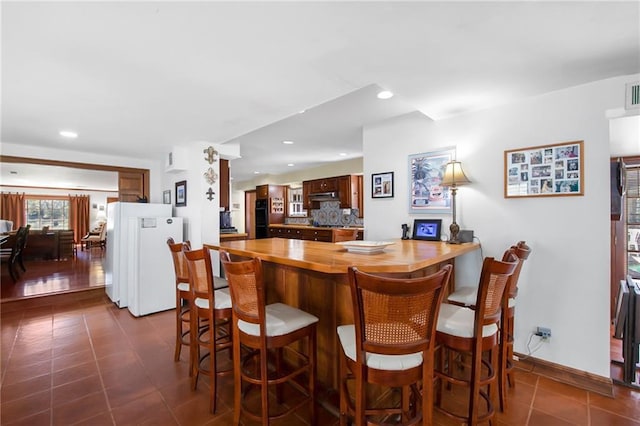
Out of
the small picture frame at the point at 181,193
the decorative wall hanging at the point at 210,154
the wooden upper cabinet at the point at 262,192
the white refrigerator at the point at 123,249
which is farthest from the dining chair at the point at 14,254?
the wooden upper cabinet at the point at 262,192

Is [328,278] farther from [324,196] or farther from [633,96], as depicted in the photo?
[324,196]

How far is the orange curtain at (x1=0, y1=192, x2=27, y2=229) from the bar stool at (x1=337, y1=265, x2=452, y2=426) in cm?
1327

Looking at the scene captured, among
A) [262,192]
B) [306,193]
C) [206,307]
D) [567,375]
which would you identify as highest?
[262,192]

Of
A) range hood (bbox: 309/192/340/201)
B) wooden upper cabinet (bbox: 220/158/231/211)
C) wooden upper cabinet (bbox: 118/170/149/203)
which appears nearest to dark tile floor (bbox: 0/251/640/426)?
wooden upper cabinet (bbox: 220/158/231/211)

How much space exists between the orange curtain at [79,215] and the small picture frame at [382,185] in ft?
40.3

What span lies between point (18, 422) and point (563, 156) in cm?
405

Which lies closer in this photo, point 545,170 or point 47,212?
point 545,170

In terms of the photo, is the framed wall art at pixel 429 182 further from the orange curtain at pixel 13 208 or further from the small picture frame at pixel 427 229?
the orange curtain at pixel 13 208

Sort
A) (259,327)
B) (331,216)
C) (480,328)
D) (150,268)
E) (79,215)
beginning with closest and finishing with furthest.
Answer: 1. (480,328)
2. (259,327)
3. (150,268)
4. (331,216)
5. (79,215)

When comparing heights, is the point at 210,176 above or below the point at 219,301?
above

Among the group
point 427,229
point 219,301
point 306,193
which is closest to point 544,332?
point 427,229

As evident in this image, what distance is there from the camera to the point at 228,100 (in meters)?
2.39

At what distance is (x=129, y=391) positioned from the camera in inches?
77.3

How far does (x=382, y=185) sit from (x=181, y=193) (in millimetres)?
2908
